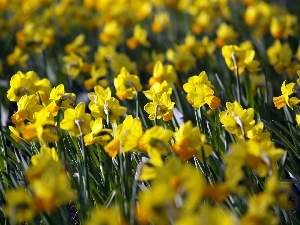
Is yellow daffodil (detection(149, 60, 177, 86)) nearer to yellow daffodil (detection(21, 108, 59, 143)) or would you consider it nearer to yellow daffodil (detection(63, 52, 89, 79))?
yellow daffodil (detection(63, 52, 89, 79))

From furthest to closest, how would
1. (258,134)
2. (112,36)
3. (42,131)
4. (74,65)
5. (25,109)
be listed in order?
1. (112,36)
2. (74,65)
3. (25,109)
4. (258,134)
5. (42,131)

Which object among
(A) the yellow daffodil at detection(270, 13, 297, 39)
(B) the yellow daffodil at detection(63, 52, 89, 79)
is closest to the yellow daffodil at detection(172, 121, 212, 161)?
(B) the yellow daffodil at detection(63, 52, 89, 79)

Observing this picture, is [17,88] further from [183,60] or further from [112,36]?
[112,36]

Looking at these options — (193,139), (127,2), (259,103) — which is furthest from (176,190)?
(127,2)

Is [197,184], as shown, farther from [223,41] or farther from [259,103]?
[223,41]

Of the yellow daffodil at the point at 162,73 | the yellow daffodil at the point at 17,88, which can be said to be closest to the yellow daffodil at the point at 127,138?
the yellow daffodil at the point at 17,88

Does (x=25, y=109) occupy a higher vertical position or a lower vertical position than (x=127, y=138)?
higher

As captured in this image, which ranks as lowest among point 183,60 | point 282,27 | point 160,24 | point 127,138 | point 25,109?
point 282,27

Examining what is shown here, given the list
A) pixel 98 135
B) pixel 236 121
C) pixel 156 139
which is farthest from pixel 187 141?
pixel 98 135

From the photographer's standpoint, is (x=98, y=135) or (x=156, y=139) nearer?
(x=156, y=139)
